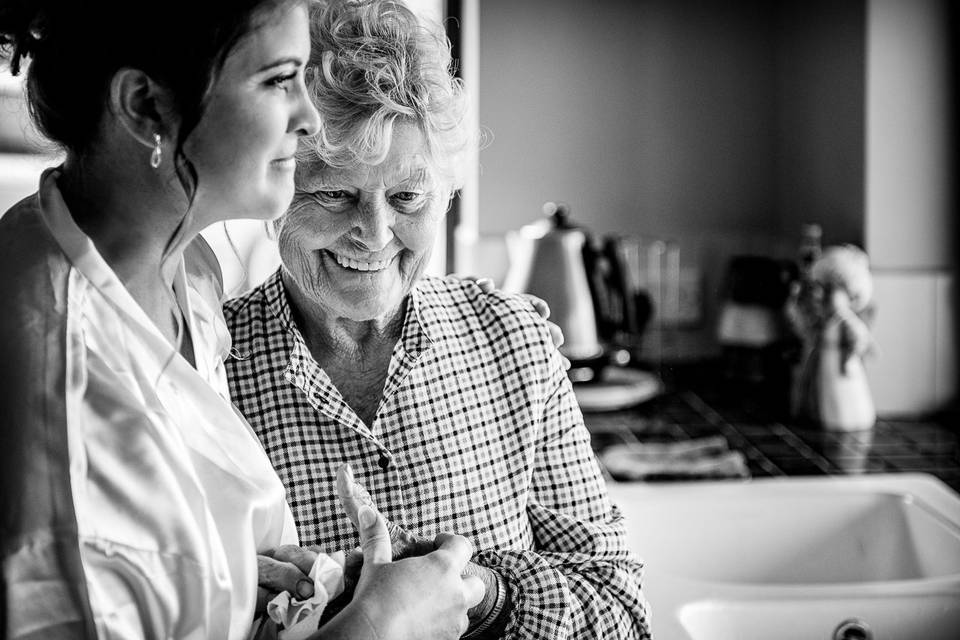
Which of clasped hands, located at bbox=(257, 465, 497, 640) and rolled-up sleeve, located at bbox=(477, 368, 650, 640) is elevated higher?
clasped hands, located at bbox=(257, 465, 497, 640)

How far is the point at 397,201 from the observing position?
1032 mm

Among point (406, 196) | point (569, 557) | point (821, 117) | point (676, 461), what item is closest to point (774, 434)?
point (676, 461)

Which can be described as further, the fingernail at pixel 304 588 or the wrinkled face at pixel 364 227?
the wrinkled face at pixel 364 227

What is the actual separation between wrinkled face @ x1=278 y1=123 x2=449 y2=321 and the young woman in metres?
0.30

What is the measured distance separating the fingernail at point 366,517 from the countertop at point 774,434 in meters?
1.34

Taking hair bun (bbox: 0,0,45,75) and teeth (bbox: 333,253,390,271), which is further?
teeth (bbox: 333,253,390,271)

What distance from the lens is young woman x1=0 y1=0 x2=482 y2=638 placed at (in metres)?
0.58

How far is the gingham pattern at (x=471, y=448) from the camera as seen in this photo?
1.06 metres

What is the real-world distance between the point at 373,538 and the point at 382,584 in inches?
1.8

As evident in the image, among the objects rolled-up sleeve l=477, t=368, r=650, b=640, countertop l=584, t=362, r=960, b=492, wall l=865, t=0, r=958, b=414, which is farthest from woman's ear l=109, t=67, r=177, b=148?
wall l=865, t=0, r=958, b=414

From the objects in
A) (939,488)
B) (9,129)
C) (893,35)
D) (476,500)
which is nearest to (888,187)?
(893,35)

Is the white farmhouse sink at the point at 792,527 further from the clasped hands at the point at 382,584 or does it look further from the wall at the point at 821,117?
the clasped hands at the point at 382,584

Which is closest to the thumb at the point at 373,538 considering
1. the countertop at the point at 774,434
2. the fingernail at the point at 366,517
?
the fingernail at the point at 366,517

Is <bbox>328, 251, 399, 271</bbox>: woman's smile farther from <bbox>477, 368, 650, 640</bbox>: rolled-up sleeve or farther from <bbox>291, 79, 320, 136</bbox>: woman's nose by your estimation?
<bbox>291, 79, 320, 136</bbox>: woman's nose
